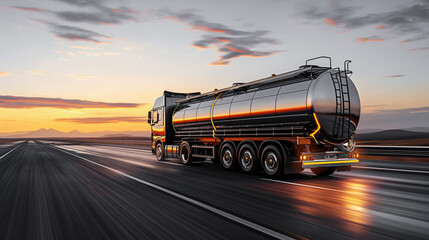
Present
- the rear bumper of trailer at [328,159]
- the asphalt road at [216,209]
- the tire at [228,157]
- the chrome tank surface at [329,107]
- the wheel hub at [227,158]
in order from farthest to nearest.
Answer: the wheel hub at [227,158] → the tire at [228,157] → the rear bumper of trailer at [328,159] → the chrome tank surface at [329,107] → the asphalt road at [216,209]

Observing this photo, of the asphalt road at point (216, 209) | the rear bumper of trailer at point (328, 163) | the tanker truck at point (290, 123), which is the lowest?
the asphalt road at point (216, 209)

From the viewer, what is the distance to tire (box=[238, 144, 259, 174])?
38.3 ft

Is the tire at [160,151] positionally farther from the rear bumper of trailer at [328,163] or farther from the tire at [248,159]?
the rear bumper of trailer at [328,163]

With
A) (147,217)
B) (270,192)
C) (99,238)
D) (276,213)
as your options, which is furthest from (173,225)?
(270,192)

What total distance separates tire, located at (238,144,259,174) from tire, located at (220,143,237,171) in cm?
51

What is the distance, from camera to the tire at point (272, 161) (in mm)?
10547

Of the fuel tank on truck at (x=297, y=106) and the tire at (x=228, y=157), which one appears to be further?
the tire at (x=228, y=157)

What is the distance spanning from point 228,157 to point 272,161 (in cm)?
273

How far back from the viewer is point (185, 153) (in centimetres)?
1667

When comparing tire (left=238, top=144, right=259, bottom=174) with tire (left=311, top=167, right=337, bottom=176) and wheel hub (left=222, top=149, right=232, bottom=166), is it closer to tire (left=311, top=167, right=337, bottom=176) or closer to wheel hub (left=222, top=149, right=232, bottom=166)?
wheel hub (left=222, top=149, right=232, bottom=166)

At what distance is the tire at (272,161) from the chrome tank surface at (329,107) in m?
1.50

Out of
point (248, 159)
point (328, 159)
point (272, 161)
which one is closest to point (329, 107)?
point (328, 159)

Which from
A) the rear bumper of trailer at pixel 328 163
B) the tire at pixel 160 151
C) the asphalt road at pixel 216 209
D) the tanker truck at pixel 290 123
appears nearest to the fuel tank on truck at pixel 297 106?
the tanker truck at pixel 290 123

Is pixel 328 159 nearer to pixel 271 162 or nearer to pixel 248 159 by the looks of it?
pixel 271 162
